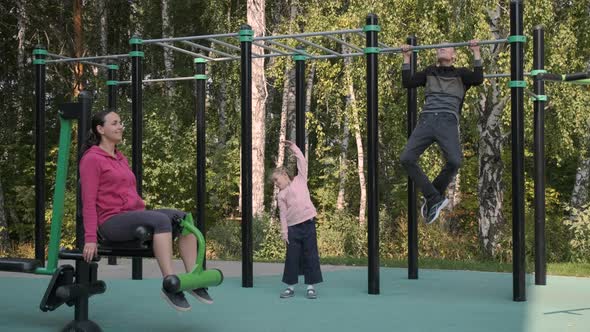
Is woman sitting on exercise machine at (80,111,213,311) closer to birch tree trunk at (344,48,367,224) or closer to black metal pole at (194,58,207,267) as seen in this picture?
black metal pole at (194,58,207,267)

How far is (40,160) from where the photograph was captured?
33.7ft

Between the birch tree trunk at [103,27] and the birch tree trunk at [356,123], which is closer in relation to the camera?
the birch tree trunk at [356,123]

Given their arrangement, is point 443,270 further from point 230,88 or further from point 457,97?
point 230,88

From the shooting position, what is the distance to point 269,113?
90.5 feet

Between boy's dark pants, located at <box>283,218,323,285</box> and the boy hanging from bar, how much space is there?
1058mm

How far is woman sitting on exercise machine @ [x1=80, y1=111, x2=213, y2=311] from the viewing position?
17.7 ft

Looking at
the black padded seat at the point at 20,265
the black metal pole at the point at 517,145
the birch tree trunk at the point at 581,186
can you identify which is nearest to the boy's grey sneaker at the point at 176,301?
the black padded seat at the point at 20,265

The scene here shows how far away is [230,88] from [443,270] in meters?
15.3

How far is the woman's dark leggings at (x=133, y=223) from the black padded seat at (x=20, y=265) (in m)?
0.67

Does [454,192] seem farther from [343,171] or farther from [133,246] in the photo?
[133,246]

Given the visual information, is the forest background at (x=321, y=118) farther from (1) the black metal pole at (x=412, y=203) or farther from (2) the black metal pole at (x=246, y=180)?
(2) the black metal pole at (x=246, y=180)

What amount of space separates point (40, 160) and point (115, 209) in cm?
502

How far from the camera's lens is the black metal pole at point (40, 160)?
10.1 metres

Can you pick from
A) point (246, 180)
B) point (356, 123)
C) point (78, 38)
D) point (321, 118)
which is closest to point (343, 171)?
point (321, 118)
